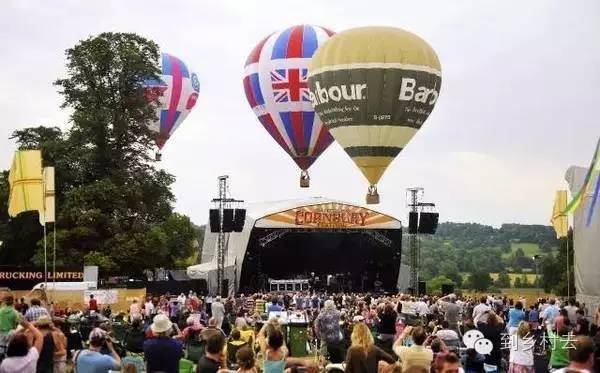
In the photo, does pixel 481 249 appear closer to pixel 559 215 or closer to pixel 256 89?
pixel 256 89

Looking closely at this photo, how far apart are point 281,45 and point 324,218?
27.5 ft

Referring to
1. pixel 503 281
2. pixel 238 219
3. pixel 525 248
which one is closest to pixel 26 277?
pixel 238 219

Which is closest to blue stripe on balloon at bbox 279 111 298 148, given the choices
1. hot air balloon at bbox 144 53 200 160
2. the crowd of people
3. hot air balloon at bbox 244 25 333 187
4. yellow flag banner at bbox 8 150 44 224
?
hot air balloon at bbox 244 25 333 187

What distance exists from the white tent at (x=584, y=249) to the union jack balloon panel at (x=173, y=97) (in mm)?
26013

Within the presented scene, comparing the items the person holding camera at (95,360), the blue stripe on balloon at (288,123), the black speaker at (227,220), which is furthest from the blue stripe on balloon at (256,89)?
the person holding camera at (95,360)

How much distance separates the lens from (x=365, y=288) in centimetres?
4834

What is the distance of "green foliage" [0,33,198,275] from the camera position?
124 feet

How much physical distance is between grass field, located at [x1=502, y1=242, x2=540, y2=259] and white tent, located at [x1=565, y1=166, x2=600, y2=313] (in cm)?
6893

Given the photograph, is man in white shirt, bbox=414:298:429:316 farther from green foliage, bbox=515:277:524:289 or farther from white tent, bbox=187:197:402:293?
green foliage, bbox=515:277:524:289

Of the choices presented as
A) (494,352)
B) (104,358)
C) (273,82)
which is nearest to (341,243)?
(273,82)

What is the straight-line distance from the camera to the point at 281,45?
1623 inches

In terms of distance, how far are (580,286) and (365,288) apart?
69.1ft

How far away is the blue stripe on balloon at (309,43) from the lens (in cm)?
4084

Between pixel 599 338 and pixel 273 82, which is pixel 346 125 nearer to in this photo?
pixel 273 82
